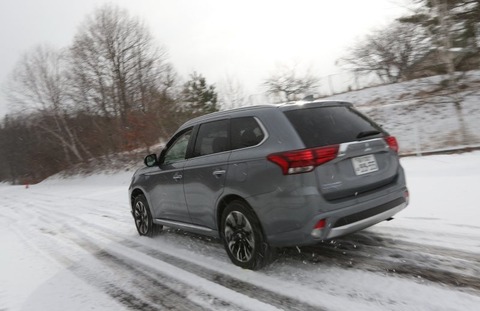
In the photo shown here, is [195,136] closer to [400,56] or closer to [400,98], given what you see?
[400,98]

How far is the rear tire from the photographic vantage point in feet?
20.9

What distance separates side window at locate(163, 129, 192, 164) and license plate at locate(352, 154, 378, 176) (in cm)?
237

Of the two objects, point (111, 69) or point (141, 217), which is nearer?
point (141, 217)

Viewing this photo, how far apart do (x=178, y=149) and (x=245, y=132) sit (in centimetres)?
154

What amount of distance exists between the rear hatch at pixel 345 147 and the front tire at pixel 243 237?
0.87 m

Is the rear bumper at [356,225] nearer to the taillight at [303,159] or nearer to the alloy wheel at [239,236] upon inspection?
the taillight at [303,159]

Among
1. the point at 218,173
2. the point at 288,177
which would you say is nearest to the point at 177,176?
the point at 218,173

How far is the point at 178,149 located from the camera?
17.6ft

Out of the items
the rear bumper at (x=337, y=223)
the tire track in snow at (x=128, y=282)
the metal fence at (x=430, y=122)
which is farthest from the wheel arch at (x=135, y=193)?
the metal fence at (x=430, y=122)

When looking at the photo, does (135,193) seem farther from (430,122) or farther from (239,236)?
(430,122)

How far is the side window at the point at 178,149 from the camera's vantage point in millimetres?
5215

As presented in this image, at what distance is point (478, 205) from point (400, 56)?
1354 inches

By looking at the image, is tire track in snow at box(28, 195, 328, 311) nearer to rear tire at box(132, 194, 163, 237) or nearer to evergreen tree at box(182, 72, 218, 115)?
rear tire at box(132, 194, 163, 237)

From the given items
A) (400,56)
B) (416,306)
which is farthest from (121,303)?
(400,56)
